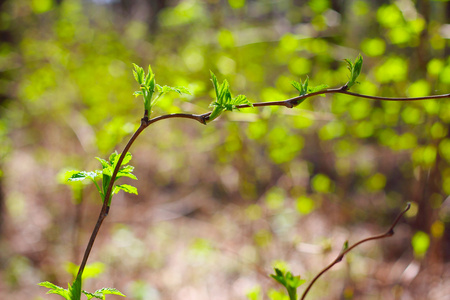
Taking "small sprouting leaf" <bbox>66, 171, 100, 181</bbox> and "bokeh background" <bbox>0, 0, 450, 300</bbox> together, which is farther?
"bokeh background" <bbox>0, 0, 450, 300</bbox>

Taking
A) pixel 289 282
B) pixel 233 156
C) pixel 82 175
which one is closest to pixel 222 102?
pixel 82 175

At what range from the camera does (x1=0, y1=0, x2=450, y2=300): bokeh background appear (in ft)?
7.13

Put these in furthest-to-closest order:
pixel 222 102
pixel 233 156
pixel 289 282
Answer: pixel 233 156 < pixel 289 282 < pixel 222 102

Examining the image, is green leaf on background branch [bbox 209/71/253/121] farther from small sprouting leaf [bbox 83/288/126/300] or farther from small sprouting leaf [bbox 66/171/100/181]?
small sprouting leaf [bbox 83/288/126/300]

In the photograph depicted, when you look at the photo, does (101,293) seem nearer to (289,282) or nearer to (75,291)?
(75,291)

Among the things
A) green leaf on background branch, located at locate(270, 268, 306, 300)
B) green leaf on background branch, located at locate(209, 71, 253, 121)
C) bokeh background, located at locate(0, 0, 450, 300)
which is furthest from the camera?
bokeh background, located at locate(0, 0, 450, 300)

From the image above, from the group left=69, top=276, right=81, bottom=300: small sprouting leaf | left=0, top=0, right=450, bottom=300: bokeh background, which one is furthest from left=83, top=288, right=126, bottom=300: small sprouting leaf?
left=0, top=0, right=450, bottom=300: bokeh background

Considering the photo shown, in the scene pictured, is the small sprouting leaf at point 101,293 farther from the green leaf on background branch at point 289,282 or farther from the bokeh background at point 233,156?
the bokeh background at point 233,156

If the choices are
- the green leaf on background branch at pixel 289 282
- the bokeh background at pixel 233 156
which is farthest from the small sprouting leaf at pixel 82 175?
the bokeh background at pixel 233 156

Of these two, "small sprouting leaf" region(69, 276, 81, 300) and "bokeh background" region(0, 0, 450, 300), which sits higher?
"small sprouting leaf" region(69, 276, 81, 300)

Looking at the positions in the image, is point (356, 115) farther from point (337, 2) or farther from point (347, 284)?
point (337, 2)

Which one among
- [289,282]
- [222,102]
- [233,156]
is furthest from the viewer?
[233,156]

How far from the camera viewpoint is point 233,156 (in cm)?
326

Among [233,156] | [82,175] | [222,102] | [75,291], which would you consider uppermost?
[222,102]
